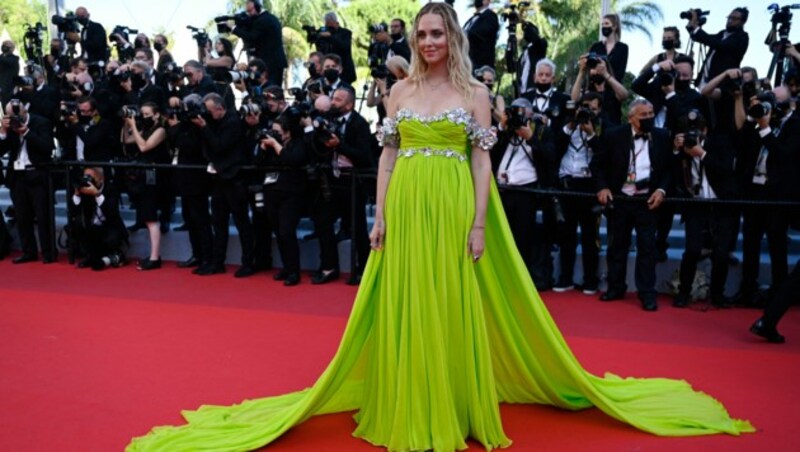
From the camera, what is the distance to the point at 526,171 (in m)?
7.15

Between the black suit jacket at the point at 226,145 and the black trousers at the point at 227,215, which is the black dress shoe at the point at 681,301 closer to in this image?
the black trousers at the point at 227,215

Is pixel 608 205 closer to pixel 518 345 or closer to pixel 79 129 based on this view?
pixel 518 345

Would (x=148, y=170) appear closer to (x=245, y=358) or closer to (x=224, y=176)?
(x=224, y=176)

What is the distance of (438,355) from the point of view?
344 cm

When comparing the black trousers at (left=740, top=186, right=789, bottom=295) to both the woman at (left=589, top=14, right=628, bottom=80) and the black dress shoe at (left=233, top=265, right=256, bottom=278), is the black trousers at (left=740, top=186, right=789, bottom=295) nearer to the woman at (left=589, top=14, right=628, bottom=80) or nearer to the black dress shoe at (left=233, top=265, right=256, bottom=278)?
the woman at (left=589, top=14, right=628, bottom=80)

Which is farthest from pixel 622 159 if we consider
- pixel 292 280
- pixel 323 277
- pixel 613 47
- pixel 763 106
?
pixel 292 280

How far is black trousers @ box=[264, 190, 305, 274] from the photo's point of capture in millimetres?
7582

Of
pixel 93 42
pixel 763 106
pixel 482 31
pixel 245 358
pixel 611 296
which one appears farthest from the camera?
pixel 93 42

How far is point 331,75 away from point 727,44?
3904mm

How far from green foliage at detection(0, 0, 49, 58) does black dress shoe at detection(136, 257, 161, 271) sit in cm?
2848

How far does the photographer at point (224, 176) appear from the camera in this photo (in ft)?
25.5

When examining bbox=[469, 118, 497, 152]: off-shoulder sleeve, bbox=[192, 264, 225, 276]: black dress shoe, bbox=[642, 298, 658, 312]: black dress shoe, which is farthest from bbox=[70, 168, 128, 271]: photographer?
bbox=[469, 118, 497, 152]: off-shoulder sleeve

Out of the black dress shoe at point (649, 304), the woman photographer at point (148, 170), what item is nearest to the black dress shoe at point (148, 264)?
the woman photographer at point (148, 170)

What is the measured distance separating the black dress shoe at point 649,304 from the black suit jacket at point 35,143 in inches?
243
